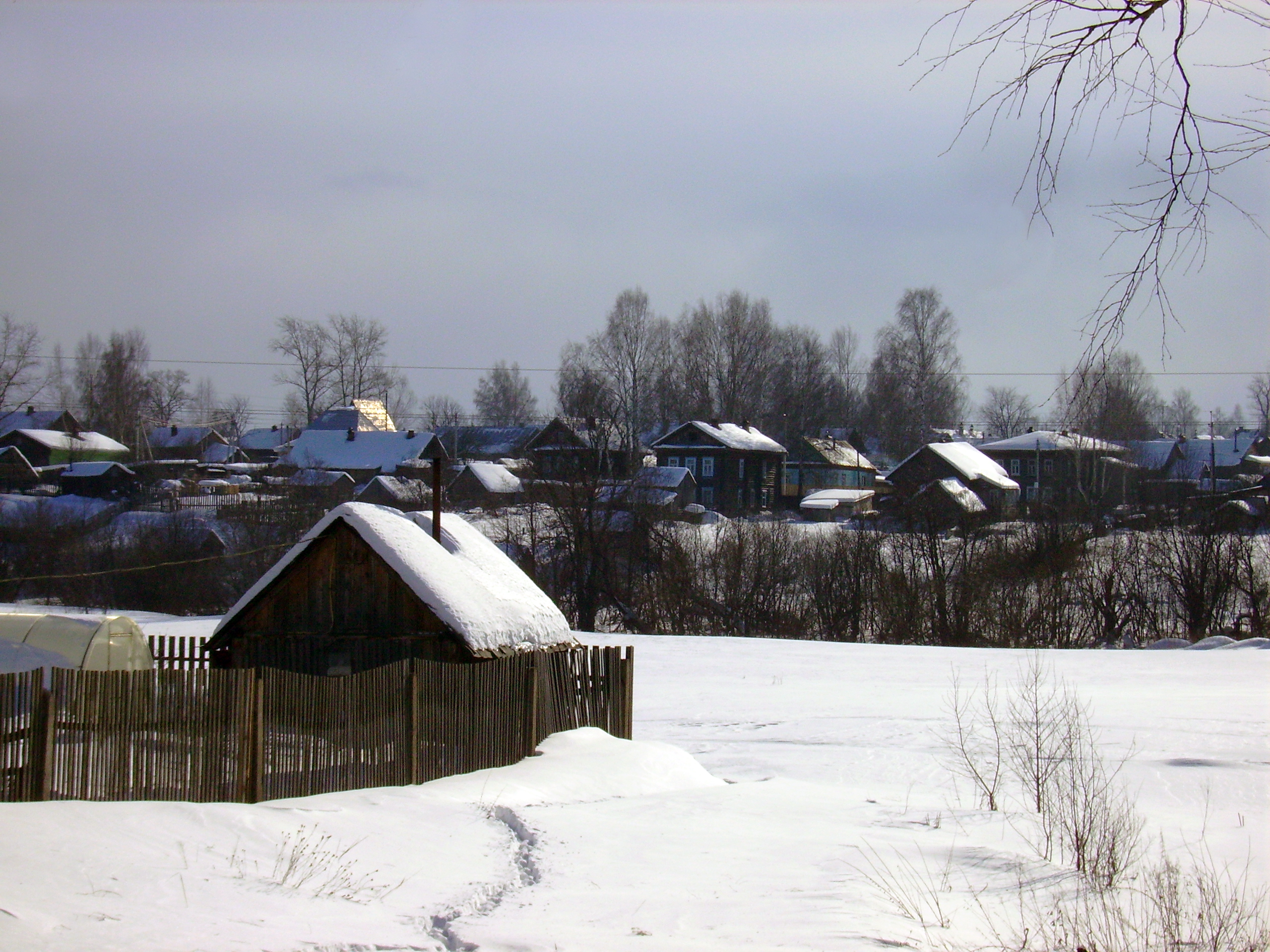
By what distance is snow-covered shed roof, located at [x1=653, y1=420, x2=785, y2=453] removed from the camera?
78.4 metres

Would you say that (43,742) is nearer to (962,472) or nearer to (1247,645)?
(1247,645)

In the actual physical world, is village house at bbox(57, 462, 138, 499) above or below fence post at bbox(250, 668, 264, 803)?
above

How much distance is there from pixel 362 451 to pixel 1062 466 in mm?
49415

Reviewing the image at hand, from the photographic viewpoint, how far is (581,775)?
39.1ft

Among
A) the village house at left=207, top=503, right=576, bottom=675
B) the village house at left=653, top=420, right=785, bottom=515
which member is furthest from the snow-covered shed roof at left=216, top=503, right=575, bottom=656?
the village house at left=653, top=420, right=785, bottom=515

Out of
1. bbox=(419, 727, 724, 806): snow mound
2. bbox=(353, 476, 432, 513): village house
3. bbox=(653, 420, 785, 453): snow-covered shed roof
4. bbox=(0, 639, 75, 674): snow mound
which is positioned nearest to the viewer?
bbox=(419, 727, 724, 806): snow mound

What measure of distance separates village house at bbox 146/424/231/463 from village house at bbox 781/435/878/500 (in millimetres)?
52219

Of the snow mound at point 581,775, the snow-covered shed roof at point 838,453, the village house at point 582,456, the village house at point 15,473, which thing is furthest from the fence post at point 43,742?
the snow-covered shed roof at point 838,453

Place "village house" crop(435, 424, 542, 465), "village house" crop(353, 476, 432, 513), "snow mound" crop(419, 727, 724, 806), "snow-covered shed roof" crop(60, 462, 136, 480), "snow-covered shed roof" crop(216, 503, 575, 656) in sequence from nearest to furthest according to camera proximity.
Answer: "snow mound" crop(419, 727, 724, 806) → "snow-covered shed roof" crop(216, 503, 575, 656) → "village house" crop(353, 476, 432, 513) → "snow-covered shed roof" crop(60, 462, 136, 480) → "village house" crop(435, 424, 542, 465)

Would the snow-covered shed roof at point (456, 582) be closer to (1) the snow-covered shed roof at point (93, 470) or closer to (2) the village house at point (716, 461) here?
(1) the snow-covered shed roof at point (93, 470)

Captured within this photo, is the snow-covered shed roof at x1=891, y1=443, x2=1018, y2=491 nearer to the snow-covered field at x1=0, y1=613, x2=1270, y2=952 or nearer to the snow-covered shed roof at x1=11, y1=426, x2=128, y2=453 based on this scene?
the snow-covered field at x1=0, y1=613, x2=1270, y2=952

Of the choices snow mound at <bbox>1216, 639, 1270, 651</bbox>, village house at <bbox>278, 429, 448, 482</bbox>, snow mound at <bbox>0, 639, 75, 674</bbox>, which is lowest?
snow mound at <bbox>1216, 639, 1270, 651</bbox>

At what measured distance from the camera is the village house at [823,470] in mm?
87000

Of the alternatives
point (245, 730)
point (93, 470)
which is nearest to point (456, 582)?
point (245, 730)
